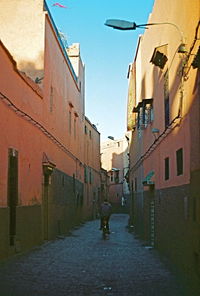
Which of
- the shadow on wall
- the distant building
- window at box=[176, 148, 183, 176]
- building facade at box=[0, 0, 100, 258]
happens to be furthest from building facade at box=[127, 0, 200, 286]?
the distant building

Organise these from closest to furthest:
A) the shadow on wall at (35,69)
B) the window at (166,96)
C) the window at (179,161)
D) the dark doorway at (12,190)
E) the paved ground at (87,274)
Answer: the paved ground at (87,274) → the window at (179,161) → the dark doorway at (12,190) → the window at (166,96) → the shadow on wall at (35,69)

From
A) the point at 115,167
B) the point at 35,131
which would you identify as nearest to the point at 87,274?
the point at 35,131

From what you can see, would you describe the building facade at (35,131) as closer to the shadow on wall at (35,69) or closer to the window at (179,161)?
the shadow on wall at (35,69)

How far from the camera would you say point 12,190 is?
36.0 ft

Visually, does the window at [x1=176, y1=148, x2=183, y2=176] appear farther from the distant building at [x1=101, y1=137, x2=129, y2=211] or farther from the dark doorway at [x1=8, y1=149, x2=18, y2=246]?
the distant building at [x1=101, y1=137, x2=129, y2=211]

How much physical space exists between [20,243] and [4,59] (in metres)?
4.60

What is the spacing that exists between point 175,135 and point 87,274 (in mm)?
3449

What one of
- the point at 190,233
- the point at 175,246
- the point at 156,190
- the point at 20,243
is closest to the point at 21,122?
the point at 20,243

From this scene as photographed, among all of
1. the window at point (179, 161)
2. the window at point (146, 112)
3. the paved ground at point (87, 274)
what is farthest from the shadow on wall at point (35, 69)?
the window at point (179, 161)

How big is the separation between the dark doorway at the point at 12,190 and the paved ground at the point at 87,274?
0.71 meters

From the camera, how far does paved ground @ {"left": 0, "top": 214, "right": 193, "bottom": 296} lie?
7111mm

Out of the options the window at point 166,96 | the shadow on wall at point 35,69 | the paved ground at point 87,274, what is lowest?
the paved ground at point 87,274

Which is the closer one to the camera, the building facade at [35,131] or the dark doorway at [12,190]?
the building facade at [35,131]

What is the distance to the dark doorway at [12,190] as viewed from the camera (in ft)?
35.2
